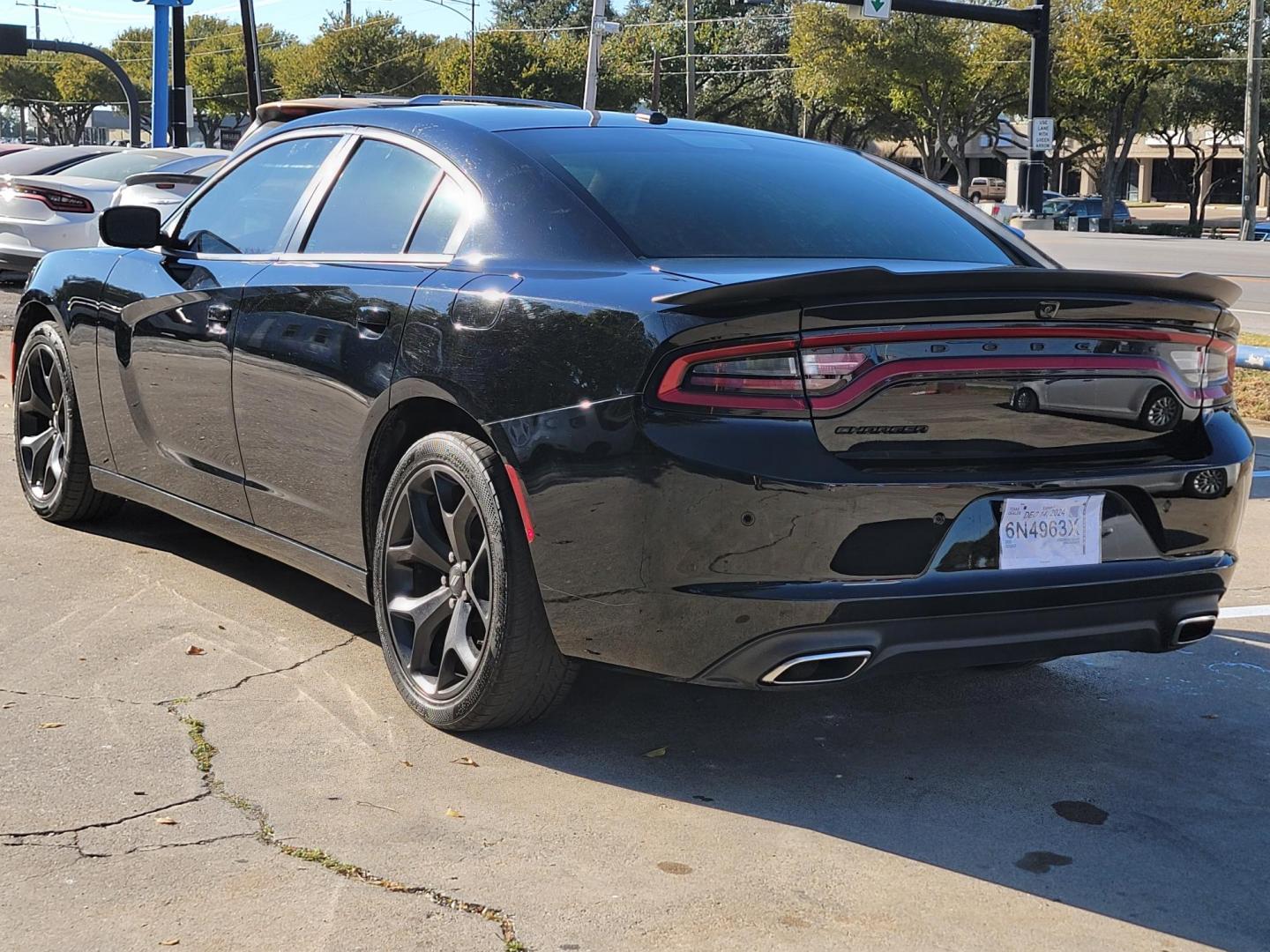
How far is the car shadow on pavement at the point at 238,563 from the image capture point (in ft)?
17.1

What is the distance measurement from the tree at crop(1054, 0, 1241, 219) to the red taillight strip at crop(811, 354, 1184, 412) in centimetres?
5006

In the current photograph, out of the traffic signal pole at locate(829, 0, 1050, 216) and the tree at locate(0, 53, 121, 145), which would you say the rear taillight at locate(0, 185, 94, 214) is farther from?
the tree at locate(0, 53, 121, 145)

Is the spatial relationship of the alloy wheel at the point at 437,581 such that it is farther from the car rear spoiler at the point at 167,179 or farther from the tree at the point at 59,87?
the tree at the point at 59,87

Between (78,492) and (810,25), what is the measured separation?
55101 millimetres

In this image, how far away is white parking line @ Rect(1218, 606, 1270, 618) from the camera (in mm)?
5504

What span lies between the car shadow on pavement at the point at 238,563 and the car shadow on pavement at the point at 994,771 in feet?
3.10

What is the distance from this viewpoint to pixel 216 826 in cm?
344

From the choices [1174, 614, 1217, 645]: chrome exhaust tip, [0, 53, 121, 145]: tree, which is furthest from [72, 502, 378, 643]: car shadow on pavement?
[0, 53, 121, 145]: tree

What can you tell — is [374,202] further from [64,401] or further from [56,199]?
[56,199]

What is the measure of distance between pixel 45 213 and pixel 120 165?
1465 mm

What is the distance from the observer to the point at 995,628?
3.58 metres

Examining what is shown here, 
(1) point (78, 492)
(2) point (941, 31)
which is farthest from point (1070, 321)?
(2) point (941, 31)

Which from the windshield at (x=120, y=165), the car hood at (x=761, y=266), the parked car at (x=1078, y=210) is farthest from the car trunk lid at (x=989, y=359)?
the parked car at (x=1078, y=210)

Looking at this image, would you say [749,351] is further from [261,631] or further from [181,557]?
[181,557]
